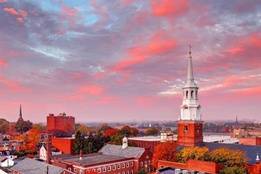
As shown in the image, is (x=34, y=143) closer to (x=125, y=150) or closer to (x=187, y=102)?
(x=125, y=150)

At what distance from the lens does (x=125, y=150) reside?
76188 millimetres

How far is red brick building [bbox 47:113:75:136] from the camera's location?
5379 inches

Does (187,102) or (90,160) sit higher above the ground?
(187,102)

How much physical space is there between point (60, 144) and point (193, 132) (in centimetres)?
3916

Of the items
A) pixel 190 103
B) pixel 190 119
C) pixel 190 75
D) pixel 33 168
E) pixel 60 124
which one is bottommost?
pixel 33 168

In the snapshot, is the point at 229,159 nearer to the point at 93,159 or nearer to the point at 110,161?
the point at 110,161

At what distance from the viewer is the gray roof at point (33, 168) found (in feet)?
173

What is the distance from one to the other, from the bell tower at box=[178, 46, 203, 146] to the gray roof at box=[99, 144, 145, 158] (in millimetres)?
8804

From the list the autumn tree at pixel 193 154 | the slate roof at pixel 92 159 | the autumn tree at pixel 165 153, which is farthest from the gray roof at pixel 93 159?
the autumn tree at pixel 193 154

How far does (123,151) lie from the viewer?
250 ft

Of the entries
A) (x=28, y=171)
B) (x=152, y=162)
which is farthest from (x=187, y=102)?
(x=28, y=171)

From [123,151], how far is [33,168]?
24947mm

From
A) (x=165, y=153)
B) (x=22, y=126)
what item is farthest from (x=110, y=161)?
(x=22, y=126)

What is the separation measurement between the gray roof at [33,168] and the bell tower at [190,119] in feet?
99.1
